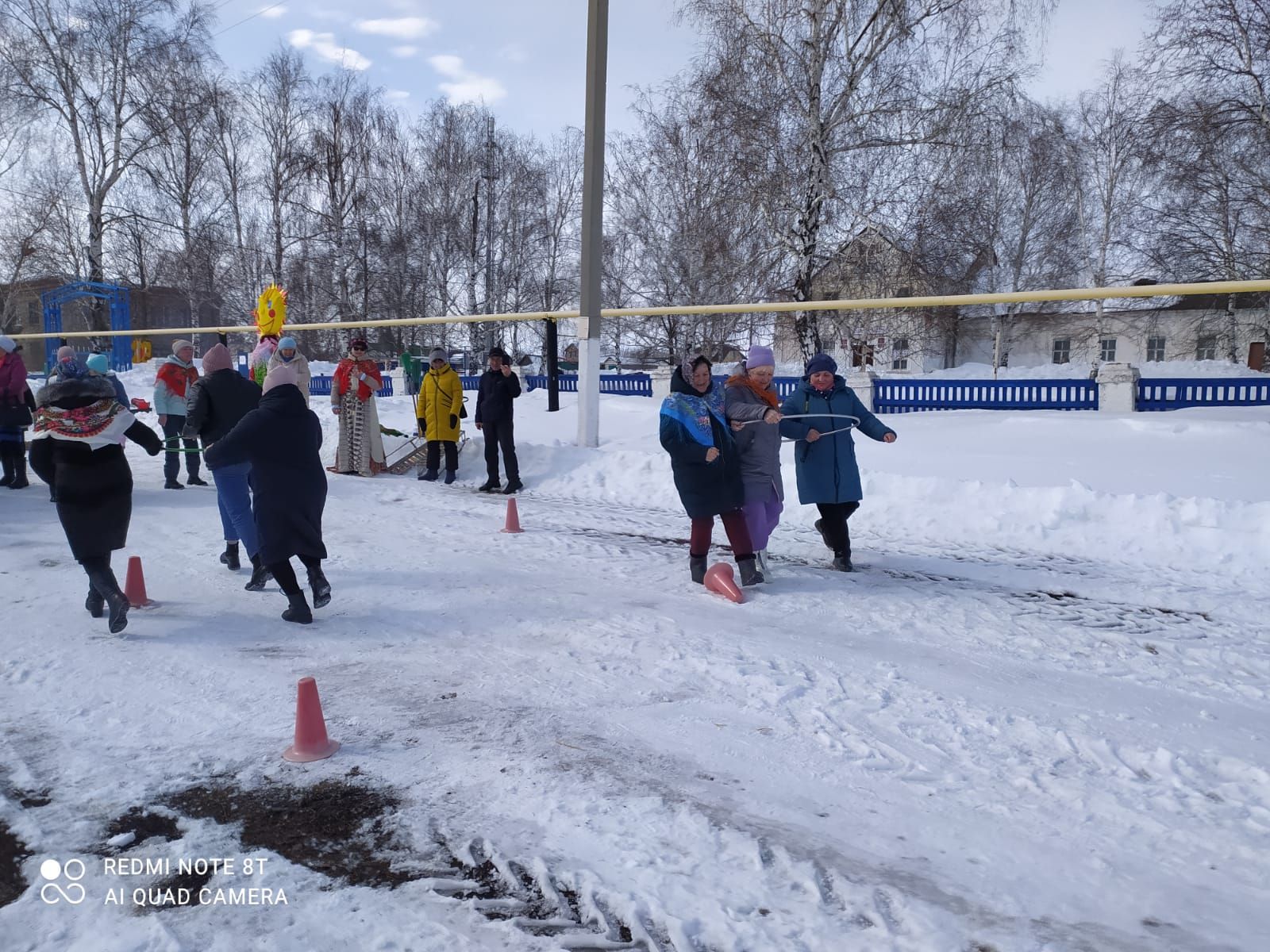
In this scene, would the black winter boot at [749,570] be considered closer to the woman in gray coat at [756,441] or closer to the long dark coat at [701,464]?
the woman in gray coat at [756,441]

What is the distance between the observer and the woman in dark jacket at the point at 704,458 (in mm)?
5891

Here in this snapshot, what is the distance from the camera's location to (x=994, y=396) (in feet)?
53.5

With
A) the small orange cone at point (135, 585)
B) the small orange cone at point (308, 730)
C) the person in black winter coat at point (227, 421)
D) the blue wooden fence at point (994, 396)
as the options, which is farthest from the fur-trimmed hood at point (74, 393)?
the blue wooden fence at point (994, 396)

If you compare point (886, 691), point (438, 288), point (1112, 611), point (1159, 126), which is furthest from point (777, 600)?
point (438, 288)

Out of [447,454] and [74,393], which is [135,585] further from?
[447,454]

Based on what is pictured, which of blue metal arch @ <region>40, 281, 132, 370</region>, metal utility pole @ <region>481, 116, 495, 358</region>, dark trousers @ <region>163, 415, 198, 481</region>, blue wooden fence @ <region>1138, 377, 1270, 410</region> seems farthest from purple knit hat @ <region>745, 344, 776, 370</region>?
metal utility pole @ <region>481, 116, 495, 358</region>

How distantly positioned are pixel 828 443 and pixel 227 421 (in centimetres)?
426

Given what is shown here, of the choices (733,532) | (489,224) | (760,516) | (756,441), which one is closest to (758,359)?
(756,441)

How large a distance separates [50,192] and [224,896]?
32.8 metres

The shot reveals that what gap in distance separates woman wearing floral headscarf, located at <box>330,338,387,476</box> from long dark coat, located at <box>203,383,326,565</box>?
6.10 meters

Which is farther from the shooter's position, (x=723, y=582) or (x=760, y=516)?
(x=760, y=516)

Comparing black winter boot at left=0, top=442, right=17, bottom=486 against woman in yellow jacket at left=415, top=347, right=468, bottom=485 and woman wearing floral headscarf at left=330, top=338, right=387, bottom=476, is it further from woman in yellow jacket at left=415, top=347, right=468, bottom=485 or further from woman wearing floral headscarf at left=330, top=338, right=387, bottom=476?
woman in yellow jacket at left=415, top=347, right=468, bottom=485

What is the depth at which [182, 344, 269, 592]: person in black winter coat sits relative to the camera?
20.6ft

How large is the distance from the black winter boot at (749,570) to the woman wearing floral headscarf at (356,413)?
269 inches
